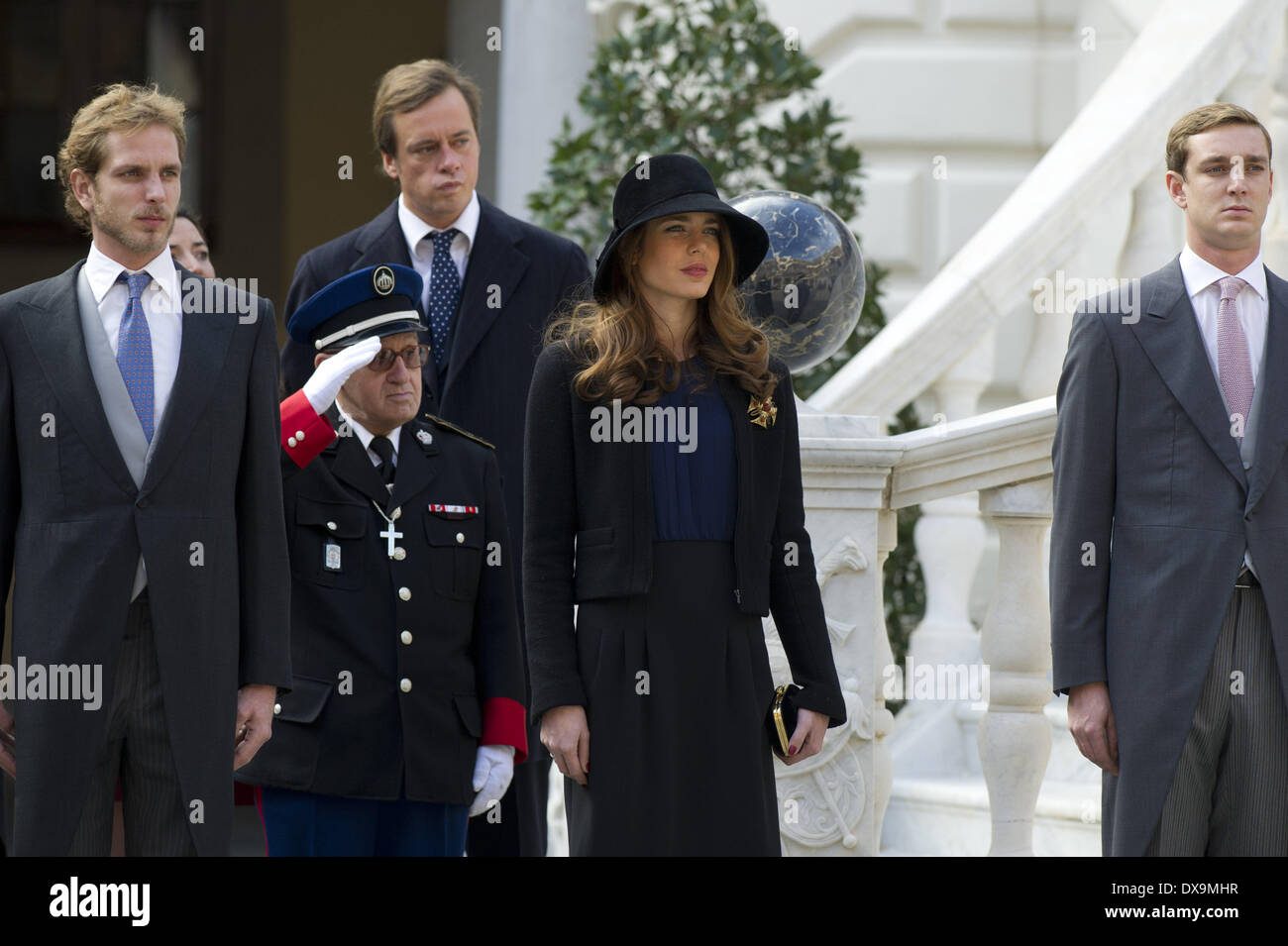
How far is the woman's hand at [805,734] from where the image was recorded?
10.8 feet

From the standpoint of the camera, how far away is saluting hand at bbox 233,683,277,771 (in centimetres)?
325

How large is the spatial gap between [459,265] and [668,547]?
123 cm

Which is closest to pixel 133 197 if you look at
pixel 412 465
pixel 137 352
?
pixel 137 352

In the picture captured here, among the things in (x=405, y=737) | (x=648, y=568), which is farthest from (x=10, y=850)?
(x=648, y=568)

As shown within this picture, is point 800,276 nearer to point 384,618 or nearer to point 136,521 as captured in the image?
point 384,618

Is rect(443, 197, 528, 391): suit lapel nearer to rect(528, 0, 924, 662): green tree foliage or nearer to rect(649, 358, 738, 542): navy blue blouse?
rect(649, 358, 738, 542): navy blue blouse

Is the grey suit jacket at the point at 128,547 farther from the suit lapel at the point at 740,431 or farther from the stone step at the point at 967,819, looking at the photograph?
the stone step at the point at 967,819

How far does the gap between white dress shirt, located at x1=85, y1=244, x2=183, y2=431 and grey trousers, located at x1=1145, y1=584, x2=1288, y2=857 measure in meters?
1.84

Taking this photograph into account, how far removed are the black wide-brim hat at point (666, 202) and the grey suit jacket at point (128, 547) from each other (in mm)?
642

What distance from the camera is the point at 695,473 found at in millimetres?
3291

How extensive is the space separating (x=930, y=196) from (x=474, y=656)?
489 cm

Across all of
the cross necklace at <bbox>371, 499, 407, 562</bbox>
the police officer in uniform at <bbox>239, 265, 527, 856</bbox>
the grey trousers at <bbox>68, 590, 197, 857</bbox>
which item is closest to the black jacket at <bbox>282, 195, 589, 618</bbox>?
the police officer in uniform at <bbox>239, 265, 527, 856</bbox>

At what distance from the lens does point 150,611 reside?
3.15m
